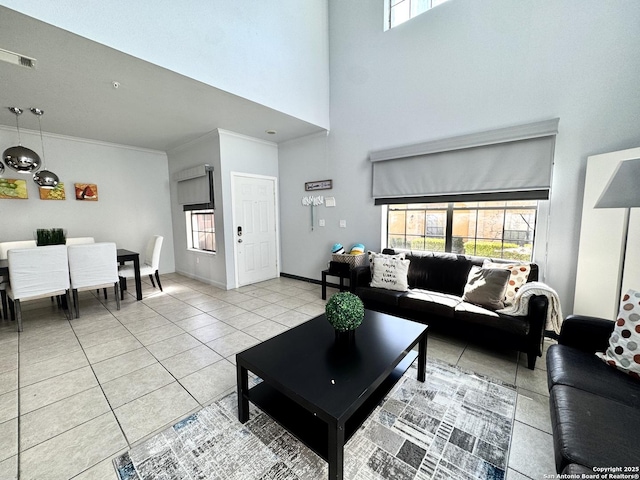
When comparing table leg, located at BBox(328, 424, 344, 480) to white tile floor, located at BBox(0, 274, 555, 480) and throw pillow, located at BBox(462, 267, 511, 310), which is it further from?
throw pillow, located at BBox(462, 267, 511, 310)

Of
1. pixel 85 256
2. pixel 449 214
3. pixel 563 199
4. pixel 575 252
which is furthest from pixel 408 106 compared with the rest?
pixel 85 256

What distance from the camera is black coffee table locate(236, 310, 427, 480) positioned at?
1.21 m

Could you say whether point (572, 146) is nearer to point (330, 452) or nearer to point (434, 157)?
point (434, 157)

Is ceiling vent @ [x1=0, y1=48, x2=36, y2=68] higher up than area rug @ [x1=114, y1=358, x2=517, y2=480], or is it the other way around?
ceiling vent @ [x1=0, y1=48, x2=36, y2=68]

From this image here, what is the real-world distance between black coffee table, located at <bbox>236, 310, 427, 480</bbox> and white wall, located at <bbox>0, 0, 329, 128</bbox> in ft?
9.03

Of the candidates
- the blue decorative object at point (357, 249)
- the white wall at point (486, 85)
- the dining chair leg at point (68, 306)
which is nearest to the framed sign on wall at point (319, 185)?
the white wall at point (486, 85)

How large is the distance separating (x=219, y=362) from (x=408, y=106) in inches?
150

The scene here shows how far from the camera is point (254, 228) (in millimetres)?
4902

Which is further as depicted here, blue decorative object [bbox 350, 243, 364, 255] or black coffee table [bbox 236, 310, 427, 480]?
blue decorative object [bbox 350, 243, 364, 255]

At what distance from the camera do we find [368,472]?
1331 mm

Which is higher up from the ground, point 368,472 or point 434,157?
point 434,157

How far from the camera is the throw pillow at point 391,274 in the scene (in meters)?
3.13

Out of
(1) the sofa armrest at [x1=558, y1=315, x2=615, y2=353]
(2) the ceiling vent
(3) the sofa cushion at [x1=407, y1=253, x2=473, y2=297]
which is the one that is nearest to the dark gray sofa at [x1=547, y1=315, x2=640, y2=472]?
(1) the sofa armrest at [x1=558, y1=315, x2=615, y2=353]

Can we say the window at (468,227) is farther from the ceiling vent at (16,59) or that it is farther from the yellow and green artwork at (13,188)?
the yellow and green artwork at (13,188)
